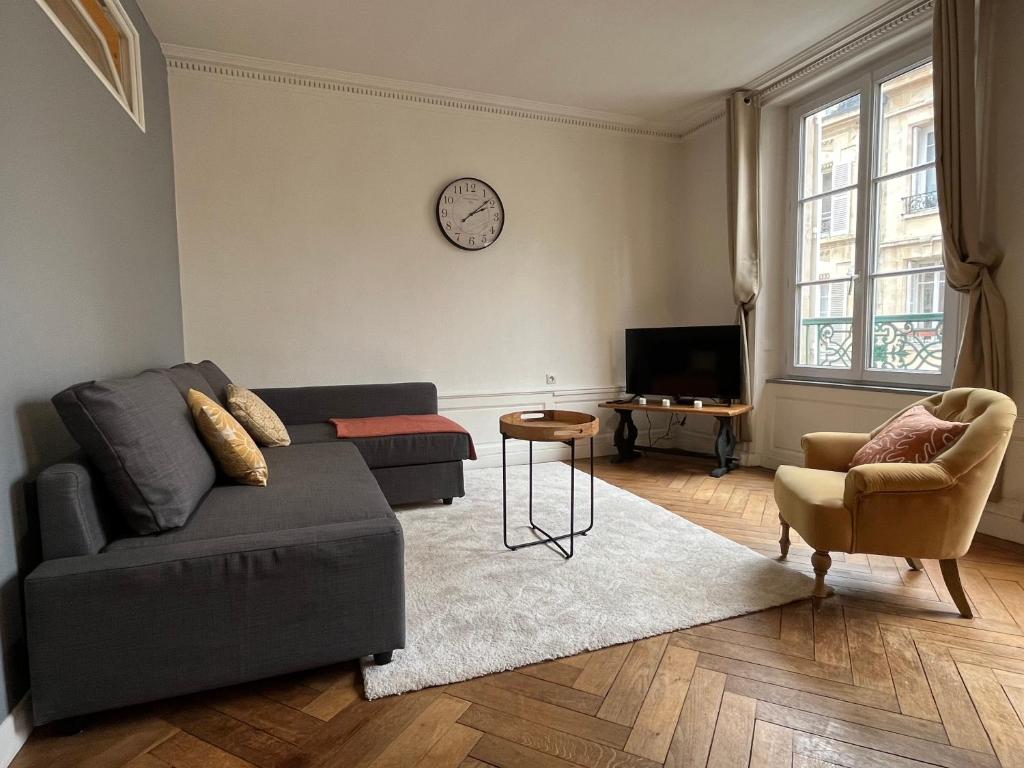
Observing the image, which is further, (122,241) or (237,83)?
(237,83)

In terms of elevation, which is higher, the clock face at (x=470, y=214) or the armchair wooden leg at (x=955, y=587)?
the clock face at (x=470, y=214)

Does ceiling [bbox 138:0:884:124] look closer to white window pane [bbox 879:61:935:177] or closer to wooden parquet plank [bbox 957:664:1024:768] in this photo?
white window pane [bbox 879:61:935:177]

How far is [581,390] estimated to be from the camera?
4.50 meters

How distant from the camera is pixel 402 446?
9.96ft

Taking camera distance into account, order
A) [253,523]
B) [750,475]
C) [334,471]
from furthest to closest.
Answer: [750,475] < [334,471] < [253,523]

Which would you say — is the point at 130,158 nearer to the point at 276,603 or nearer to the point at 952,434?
the point at 276,603

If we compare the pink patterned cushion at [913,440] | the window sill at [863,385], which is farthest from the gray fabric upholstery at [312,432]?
the window sill at [863,385]

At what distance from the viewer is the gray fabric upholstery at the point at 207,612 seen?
132cm

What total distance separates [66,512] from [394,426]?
6.08ft

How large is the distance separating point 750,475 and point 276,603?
3348mm

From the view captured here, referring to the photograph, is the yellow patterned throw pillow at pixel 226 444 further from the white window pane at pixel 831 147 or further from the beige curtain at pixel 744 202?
the white window pane at pixel 831 147

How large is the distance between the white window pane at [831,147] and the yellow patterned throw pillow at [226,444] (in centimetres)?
382

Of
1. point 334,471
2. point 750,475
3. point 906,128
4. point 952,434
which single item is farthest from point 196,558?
point 906,128

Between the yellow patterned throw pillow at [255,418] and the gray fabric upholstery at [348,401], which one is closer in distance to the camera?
the yellow patterned throw pillow at [255,418]
